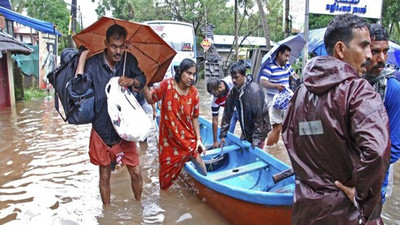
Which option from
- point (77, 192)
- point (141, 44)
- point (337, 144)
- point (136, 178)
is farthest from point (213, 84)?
point (337, 144)

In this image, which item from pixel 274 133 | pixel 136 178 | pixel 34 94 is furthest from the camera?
pixel 34 94

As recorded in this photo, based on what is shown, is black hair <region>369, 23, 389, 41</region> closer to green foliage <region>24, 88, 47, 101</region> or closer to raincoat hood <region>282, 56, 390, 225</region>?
raincoat hood <region>282, 56, 390, 225</region>

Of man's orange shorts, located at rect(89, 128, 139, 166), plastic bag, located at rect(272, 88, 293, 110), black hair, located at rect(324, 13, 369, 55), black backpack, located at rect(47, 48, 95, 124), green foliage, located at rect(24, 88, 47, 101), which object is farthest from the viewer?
green foliage, located at rect(24, 88, 47, 101)

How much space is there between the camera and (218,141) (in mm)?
4953

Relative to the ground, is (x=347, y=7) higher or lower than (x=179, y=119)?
higher

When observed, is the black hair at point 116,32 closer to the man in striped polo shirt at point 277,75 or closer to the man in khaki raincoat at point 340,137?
the man in khaki raincoat at point 340,137

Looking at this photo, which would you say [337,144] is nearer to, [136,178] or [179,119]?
[179,119]

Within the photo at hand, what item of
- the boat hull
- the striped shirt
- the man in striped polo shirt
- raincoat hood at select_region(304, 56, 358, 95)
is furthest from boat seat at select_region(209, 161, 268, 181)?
raincoat hood at select_region(304, 56, 358, 95)

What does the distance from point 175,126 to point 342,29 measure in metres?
2.39

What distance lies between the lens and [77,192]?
14.5 feet

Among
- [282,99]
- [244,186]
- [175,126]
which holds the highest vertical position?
[282,99]

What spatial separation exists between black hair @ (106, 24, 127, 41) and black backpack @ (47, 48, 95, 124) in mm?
361

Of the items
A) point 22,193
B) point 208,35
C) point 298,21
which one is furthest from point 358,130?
point 208,35

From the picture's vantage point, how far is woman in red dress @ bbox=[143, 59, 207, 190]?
3688 mm
